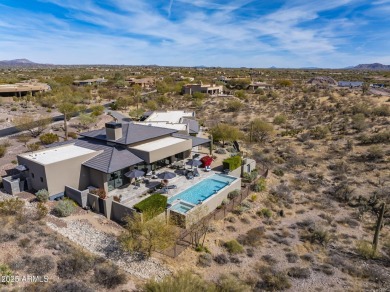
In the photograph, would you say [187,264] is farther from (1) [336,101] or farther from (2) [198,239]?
(1) [336,101]

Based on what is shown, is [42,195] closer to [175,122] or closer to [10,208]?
[10,208]

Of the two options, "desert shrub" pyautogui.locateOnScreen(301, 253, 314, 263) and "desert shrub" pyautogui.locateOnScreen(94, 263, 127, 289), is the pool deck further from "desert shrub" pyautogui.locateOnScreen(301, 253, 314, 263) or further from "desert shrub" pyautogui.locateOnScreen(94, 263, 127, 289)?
"desert shrub" pyautogui.locateOnScreen(301, 253, 314, 263)

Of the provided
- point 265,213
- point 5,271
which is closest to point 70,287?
point 5,271

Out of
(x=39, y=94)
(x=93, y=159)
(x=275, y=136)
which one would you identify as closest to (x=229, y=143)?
(x=275, y=136)

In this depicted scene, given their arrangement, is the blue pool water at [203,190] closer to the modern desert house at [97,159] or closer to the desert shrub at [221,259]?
the modern desert house at [97,159]

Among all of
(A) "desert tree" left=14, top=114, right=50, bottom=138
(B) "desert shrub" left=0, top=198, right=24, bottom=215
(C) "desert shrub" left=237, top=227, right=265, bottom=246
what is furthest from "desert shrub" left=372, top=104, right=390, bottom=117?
(B) "desert shrub" left=0, top=198, right=24, bottom=215

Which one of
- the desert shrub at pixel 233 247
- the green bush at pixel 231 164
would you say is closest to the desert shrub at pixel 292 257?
the desert shrub at pixel 233 247
